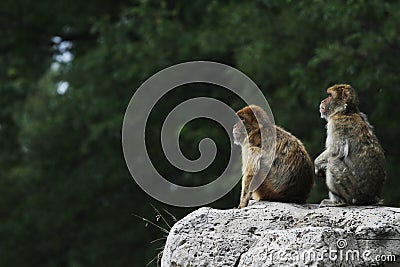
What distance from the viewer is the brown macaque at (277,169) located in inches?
295

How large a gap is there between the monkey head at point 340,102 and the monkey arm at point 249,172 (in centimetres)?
72

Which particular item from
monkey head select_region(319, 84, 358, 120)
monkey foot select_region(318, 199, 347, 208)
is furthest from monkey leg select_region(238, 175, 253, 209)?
monkey head select_region(319, 84, 358, 120)

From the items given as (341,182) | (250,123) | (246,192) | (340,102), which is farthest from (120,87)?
(341,182)

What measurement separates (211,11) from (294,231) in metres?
10.1

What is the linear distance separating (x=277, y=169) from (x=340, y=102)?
0.82m

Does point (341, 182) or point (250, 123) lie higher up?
point (250, 123)

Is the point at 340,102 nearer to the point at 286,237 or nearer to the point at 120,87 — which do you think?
the point at 286,237

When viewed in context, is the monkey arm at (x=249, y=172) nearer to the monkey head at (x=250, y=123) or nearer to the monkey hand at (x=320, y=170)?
the monkey head at (x=250, y=123)

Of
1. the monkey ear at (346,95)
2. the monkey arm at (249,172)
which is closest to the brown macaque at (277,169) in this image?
the monkey arm at (249,172)

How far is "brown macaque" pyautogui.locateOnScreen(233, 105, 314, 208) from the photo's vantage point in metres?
7.48

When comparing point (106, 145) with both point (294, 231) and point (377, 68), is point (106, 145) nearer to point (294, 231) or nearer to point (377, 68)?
point (377, 68)

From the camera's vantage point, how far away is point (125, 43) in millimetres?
15797

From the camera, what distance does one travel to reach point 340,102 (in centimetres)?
726

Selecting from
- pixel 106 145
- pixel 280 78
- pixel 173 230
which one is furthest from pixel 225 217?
pixel 106 145
